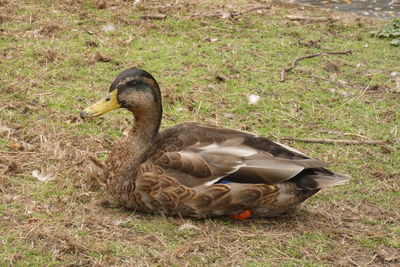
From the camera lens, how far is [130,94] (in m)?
4.57

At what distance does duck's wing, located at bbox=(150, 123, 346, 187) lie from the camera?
4.34 meters

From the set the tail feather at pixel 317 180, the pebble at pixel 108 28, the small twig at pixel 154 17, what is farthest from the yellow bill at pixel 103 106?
the small twig at pixel 154 17

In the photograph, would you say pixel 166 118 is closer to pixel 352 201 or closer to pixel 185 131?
pixel 185 131

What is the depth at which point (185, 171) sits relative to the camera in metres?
4.35

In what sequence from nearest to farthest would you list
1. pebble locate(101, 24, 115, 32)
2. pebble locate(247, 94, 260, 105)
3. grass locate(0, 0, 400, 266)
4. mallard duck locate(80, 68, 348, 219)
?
grass locate(0, 0, 400, 266) < mallard duck locate(80, 68, 348, 219) < pebble locate(247, 94, 260, 105) < pebble locate(101, 24, 115, 32)

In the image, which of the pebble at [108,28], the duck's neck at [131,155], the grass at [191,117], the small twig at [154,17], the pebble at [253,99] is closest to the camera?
the grass at [191,117]

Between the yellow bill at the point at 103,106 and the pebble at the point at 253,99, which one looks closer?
the yellow bill at the point at 103,106

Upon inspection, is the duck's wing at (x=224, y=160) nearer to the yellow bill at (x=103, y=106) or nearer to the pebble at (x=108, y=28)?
the yellow bill at (x=103, y=106)

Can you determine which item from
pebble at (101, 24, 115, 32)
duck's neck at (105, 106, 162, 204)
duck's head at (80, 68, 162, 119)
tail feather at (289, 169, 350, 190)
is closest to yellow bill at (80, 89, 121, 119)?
duck's head at (80, 68, 162, 119)

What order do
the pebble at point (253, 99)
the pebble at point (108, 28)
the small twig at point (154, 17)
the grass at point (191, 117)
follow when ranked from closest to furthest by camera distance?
the grass at point (191, 117) → the pebble at point (253, 99) → the pebble at point (108, 28) → the small twig at point (154, 17)

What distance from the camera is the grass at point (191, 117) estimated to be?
406 centimetres

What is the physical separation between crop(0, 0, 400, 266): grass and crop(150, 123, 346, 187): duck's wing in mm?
341

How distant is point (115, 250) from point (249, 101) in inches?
124

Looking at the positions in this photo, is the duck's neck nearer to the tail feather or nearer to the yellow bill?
the yellow bill
